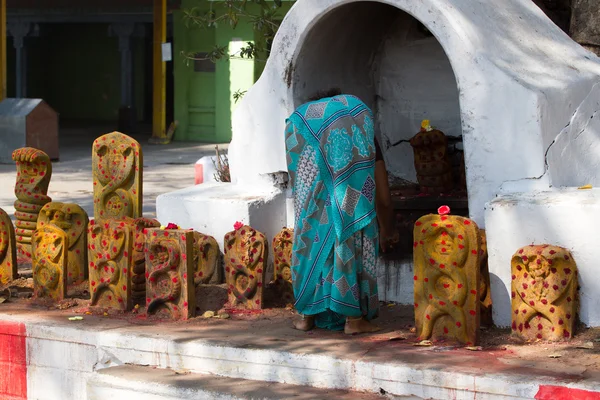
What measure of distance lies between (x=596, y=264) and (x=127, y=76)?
18.0 metres

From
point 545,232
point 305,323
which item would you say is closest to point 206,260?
point 305,323

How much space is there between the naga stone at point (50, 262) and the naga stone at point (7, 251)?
16.4 inches

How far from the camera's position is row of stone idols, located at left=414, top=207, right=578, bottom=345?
4969 millimetres

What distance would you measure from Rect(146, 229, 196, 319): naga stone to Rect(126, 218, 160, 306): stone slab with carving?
0.31m

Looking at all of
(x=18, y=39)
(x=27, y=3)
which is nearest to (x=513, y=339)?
(x=27, y=3)

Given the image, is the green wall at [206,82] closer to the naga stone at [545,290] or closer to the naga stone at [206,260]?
the naga stone at [206,260]

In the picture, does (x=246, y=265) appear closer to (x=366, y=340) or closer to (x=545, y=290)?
(x=366, y=340)

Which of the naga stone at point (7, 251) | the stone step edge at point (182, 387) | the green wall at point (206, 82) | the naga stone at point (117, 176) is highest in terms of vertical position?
the green wall at point (206, 82)

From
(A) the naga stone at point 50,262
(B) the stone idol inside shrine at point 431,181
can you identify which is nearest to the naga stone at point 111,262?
(A) the naga stone at point 50,262

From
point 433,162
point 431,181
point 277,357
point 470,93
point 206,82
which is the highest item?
point 206,82

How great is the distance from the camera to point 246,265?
5.91m

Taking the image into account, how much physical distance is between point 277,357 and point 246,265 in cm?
104

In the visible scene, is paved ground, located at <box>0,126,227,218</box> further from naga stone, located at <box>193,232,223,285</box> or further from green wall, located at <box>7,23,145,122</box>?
green wall, located at <box>7,23,145,122</box>

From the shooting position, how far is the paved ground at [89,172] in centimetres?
1180
